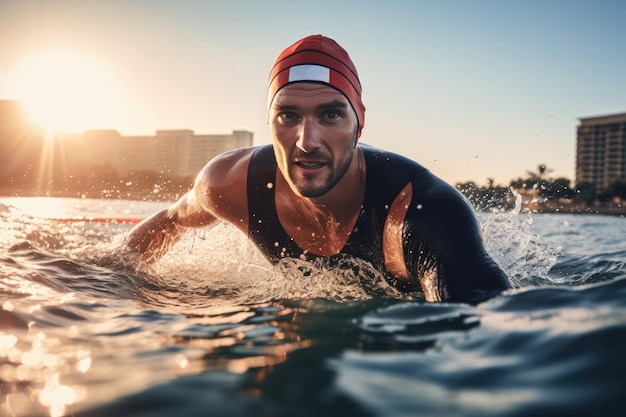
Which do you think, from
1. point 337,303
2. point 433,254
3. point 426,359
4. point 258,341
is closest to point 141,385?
point 258,341

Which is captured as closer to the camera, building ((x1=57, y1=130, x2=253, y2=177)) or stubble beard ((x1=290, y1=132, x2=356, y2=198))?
stubble beard ((x1=290, y1=132, x2=356, y2=198))

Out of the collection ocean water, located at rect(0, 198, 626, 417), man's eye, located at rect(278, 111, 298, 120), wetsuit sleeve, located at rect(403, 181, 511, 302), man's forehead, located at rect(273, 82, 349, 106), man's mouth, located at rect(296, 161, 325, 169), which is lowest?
ocean water, located at rect(0, 198, 626, 417)

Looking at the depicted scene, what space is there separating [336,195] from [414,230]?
790mm

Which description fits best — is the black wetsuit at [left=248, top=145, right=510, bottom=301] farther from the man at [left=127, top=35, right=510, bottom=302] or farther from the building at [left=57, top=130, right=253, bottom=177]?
the building at [left=57, top=130, right=253, bottom=177]

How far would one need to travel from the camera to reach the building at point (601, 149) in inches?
4641

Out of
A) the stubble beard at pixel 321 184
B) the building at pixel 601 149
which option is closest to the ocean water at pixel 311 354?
the stubble beard at pixel 321 184

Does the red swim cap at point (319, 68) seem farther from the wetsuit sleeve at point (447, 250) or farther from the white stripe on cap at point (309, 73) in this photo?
the wetsuit sleeve at point (447, 250)

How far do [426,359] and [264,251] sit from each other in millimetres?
2752

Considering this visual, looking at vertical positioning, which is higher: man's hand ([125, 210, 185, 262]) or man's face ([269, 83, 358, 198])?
man's face ([269, 83, 358, 198])

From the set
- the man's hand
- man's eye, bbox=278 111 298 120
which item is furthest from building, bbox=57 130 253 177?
man's eye, bbox=278 111 298 120

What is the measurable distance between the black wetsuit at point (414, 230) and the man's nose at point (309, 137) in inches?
22.1

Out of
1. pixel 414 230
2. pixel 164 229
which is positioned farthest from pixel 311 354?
pixel 164 229

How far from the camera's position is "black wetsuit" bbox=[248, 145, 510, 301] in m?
2.75

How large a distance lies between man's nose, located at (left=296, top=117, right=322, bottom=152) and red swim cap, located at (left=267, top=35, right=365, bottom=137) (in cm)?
49
